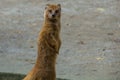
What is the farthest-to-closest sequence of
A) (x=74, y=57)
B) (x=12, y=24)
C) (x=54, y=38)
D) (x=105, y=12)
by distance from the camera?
(x=105, y=12) → (x=12, y=24) → (x=74, y=57) → (x=54, y=38)

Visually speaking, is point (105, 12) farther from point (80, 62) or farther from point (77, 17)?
point (80, 62)

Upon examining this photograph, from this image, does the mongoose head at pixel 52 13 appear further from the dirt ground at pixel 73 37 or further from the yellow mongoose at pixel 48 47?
the dirt ground at pixel 73 37

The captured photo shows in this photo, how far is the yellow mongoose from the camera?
4.64 meters

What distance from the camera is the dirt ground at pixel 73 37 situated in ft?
20.2

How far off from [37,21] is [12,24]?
16.6 inches

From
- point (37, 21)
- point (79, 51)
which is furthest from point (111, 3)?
point (79, 51)

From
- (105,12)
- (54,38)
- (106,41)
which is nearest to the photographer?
(54,38)

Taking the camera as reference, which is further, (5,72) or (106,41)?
(106,41)

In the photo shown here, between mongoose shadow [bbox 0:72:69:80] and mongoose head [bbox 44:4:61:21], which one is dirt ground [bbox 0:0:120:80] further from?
mongoose head [bbox 44:4:61:21]

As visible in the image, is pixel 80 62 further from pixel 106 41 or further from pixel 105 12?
pixel 105 12

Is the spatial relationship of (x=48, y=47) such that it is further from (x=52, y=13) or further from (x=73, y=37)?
(x=73, y=37)

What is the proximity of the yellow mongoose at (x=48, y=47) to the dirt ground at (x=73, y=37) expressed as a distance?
1.17 meters

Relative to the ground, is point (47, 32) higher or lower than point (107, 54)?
higher

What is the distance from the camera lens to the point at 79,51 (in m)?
6.70
